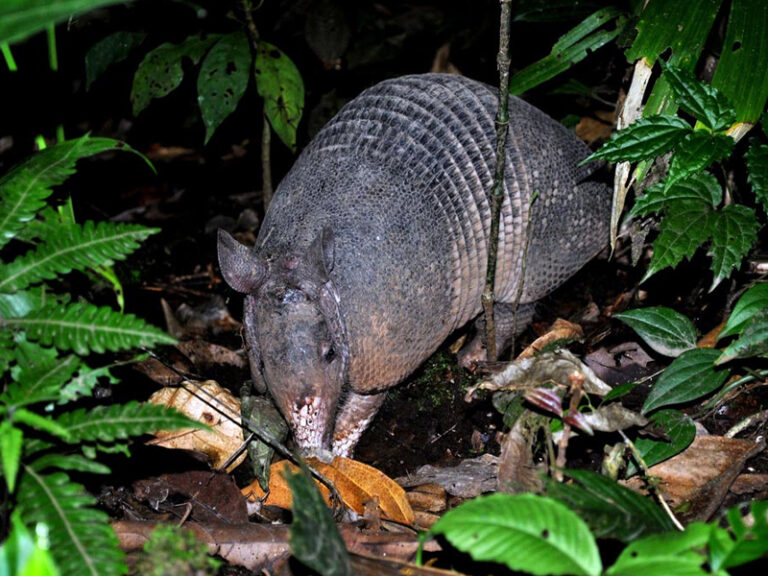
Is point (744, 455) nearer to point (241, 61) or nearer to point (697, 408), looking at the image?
point (697, 408)

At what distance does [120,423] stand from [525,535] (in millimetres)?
1265

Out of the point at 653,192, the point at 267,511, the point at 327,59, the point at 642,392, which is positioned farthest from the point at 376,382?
the point at 327,59

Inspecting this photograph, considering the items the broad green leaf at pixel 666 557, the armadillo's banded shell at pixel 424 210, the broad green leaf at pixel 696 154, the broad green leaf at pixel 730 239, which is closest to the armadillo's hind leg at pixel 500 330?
the armadillo's banded shell at pixel 424 210

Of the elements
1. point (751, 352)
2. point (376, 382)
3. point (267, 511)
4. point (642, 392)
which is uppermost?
point (751, 352)

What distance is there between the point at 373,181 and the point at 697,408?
206 cm

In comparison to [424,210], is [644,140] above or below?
above

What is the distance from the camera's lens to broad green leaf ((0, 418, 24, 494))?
1.97 meters

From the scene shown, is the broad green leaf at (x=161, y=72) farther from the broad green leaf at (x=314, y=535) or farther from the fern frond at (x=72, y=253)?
the broad green leaf at (x=314, y=535)

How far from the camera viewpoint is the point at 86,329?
8.55 ft

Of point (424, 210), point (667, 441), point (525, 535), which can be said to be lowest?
point (667, 441)

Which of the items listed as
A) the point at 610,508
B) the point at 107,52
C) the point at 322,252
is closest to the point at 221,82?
the point at 107,52

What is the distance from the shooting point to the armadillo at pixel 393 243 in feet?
13.4

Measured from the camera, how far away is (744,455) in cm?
354

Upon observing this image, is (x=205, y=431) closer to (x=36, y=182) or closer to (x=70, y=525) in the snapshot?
(x=36, y=182)
